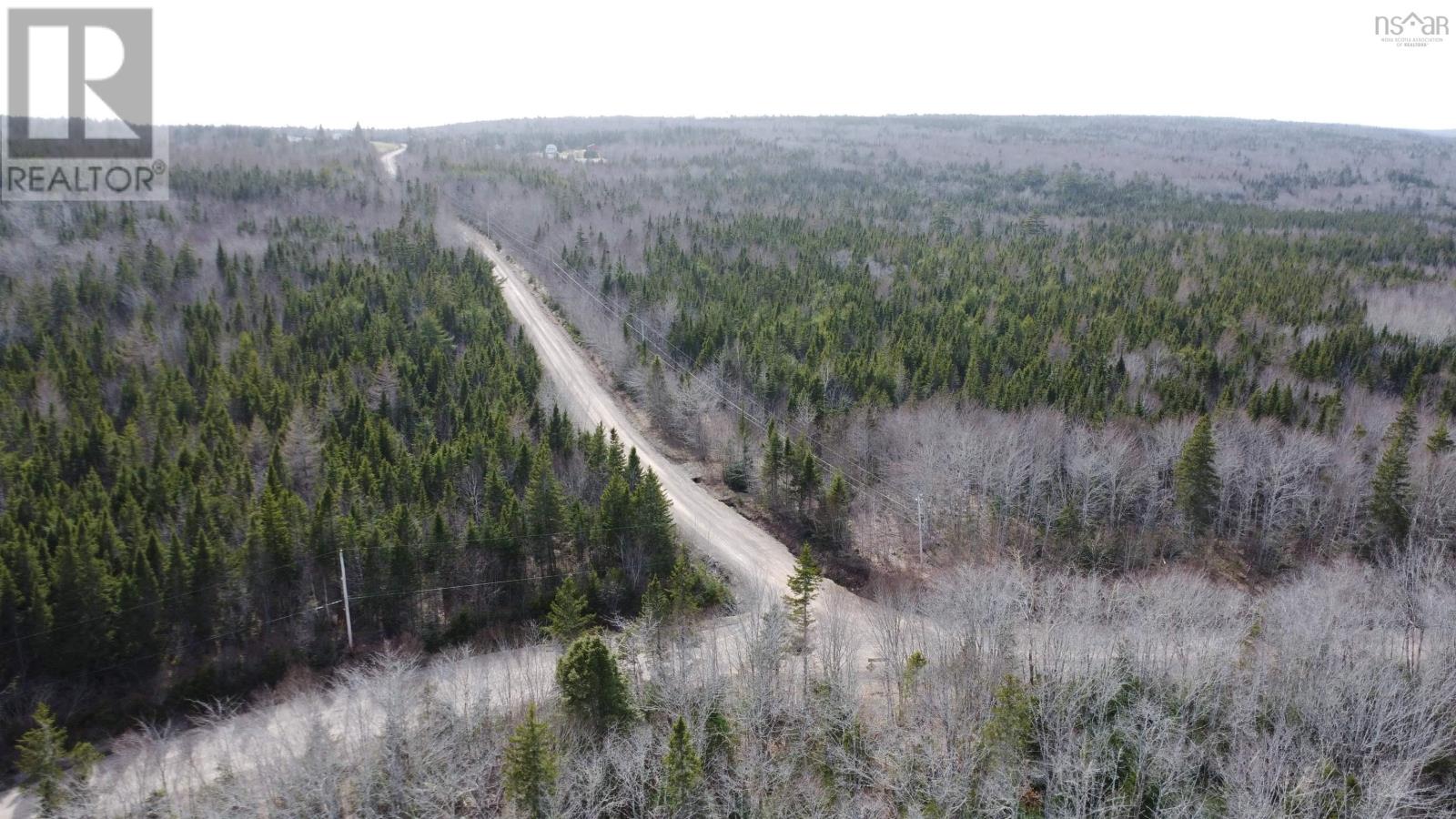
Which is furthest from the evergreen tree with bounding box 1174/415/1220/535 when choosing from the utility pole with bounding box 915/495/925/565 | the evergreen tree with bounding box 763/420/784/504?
the evergreen tree with bounding box 763/420/784/504

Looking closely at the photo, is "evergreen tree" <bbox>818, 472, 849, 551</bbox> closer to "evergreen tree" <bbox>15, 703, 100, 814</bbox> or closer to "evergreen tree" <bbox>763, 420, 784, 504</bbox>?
"evergreen tree" <bbox>763, 420, 784, 504</bbox>

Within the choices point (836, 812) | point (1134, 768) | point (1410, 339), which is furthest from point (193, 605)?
point (1410, 339)

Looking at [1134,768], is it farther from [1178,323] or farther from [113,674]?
[1178,323]

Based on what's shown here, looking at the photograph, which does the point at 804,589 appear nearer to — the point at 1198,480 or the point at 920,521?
the point at 920,521

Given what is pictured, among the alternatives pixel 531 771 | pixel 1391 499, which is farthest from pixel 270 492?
pixel 1391 499

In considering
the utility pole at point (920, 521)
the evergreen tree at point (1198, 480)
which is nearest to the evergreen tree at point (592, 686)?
the utility pole at point (920, 521)

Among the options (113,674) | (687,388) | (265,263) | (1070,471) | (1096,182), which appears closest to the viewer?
(113,674)
